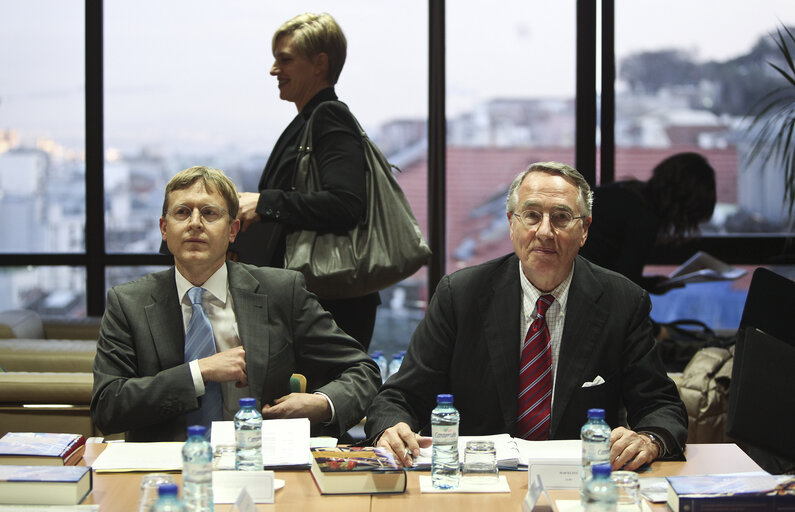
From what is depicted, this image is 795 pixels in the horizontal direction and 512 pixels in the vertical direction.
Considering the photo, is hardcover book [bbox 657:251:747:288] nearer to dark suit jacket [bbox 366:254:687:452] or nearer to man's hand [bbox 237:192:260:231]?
dark suit jacket [bbox 366:254:687:452]

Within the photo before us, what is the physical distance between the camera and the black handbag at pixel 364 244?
319cm

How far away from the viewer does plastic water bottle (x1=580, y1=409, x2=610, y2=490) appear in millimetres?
2002

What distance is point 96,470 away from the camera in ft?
7.03

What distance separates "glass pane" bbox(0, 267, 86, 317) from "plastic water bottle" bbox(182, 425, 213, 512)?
156 inches

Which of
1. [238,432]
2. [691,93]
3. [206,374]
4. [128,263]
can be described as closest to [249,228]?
[206,374]

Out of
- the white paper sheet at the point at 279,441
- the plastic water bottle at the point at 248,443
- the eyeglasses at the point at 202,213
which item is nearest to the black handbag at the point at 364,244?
the eyeglasses at the point at 202,213

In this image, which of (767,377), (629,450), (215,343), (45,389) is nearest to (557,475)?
(629,450)

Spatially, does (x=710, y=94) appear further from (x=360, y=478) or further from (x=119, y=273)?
(x=360, y=478)

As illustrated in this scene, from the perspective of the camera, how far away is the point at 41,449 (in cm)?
215

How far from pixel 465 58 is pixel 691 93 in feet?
4.52

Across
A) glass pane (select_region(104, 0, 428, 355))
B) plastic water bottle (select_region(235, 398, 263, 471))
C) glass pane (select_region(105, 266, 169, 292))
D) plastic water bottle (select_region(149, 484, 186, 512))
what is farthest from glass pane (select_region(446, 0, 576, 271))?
plastic water bottle (select_region(149, 484, 186, 512))

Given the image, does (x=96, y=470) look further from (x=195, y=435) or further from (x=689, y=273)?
(x=689, y=273)

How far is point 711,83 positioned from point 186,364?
405 centimetres

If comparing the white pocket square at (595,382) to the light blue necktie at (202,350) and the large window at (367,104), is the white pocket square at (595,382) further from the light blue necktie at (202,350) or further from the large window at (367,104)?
the large window at (367,104)
